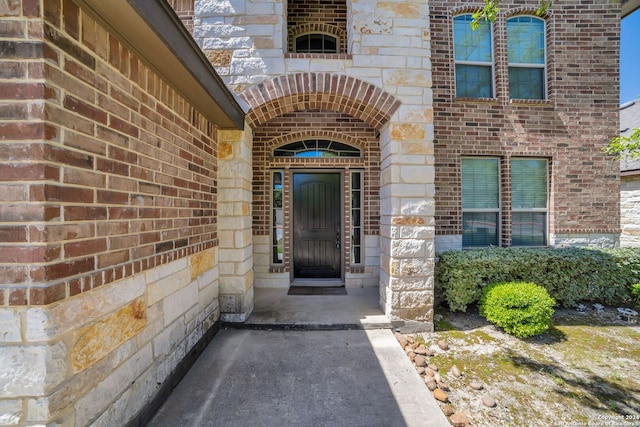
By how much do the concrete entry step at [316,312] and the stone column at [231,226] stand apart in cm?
27

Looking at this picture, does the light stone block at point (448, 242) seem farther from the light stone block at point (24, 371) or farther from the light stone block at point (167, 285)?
the light stone block at point (24, 371)

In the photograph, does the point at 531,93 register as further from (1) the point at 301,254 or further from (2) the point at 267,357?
(2) the point at 267,357

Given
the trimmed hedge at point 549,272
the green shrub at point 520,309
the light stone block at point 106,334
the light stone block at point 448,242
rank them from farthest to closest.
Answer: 1. the light stone block at point 448,242
2. the trimmed hedge at point 549,272
3. the green shrub at point 520,309
4. the light stone block at point 106,334

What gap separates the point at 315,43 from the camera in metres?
5.02

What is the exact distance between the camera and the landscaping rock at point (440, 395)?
Answer: 219cm

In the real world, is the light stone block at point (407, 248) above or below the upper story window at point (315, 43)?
below

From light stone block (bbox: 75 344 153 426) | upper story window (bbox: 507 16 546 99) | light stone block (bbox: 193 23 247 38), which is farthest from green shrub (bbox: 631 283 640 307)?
light stone block (bbox: 193 23 247 38)

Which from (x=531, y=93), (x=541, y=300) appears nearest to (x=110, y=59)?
(x=541, y=300)

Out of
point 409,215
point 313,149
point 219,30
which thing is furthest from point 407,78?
point 219,30

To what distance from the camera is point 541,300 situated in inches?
127

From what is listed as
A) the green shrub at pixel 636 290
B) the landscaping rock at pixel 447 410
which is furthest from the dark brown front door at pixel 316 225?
the green shrub at pixel 636 290

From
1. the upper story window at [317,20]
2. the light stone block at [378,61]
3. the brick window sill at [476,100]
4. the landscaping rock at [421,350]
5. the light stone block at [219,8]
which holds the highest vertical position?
the upper story window at [317,20]

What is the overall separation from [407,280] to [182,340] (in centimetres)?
251

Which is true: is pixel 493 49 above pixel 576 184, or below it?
above
